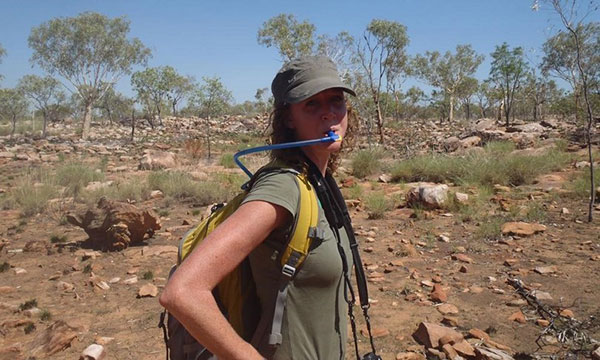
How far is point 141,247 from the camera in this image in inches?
221

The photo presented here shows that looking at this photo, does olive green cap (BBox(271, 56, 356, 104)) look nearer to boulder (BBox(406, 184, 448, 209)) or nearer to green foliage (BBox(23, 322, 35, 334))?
green foliage (BBox(23, 322, 35, 334))

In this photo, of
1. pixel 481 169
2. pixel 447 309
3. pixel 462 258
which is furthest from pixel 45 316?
pixel 481 169

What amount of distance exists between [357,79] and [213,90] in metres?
8.00

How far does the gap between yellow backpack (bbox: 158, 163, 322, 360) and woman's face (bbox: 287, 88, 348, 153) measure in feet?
0.63

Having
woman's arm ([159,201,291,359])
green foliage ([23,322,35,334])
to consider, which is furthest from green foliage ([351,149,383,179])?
woman's arm ([159,201,291,359])

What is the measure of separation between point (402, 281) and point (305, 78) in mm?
3680

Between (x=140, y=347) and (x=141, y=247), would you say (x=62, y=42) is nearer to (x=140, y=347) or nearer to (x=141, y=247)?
(x=141, y=247)

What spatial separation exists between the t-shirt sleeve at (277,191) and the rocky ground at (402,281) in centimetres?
239

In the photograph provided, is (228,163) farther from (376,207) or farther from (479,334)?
(479,334)

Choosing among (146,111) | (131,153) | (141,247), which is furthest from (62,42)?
(141,247)

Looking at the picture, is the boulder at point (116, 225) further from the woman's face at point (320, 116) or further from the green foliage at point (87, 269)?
the woman's face at point (320, 116)

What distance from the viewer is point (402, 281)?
Answer: 14.5 feet

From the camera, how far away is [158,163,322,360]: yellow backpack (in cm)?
100

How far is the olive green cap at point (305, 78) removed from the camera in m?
1.16
